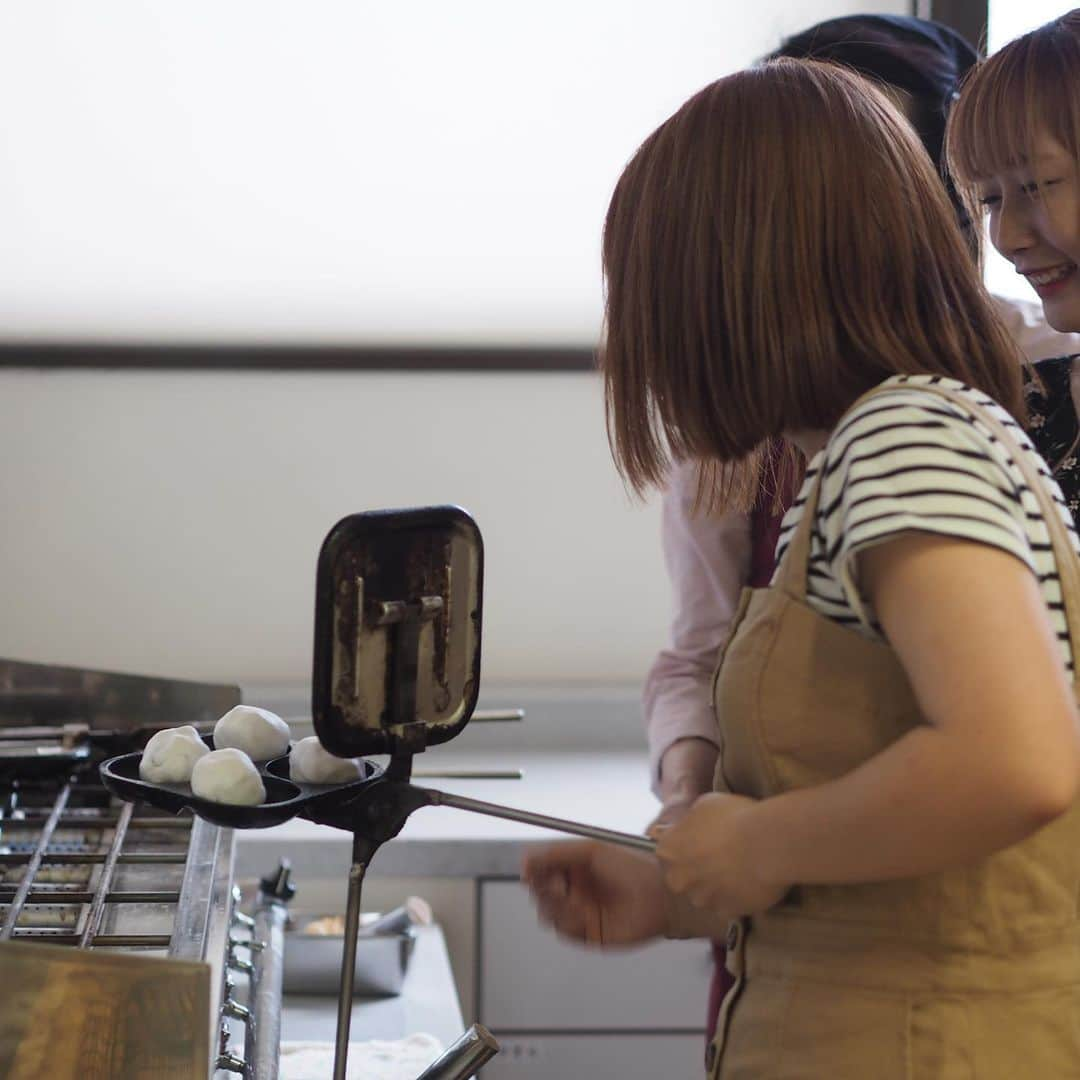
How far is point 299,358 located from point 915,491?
1915 mm

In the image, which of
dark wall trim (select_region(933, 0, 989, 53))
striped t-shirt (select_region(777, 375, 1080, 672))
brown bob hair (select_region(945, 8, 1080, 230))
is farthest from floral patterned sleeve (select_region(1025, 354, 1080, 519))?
dark wall trim (select_region(933, 0, 989, 53))

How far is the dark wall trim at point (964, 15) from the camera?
256cm

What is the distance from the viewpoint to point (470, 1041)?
0.92 meters

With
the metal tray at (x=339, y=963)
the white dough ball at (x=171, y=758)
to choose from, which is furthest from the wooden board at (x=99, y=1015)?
the metal tray at (x=339, y=963)

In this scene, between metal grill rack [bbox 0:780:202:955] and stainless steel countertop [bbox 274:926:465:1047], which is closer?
metal grill rack [bbox 0:780:202:955]

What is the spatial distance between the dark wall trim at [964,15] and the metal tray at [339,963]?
70.7 inches

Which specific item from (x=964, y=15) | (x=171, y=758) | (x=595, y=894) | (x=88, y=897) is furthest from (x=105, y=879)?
(x=964, y=15)

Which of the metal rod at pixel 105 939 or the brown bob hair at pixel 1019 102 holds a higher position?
the brown bob hair at pixel 1019 102

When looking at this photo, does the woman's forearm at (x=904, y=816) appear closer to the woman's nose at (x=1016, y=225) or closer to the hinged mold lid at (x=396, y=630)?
the hinged mold lid at (x=396, y=630)

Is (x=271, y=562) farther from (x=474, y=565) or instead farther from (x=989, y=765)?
(x=989, y=765)

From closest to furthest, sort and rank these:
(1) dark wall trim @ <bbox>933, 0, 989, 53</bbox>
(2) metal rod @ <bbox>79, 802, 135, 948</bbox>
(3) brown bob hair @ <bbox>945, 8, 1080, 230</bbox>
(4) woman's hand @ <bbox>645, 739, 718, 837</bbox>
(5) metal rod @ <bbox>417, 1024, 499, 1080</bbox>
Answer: (5) metal rod @ <bbox>417, 1024, 499, 1080</bbox> < (2) metal rod @ <bbox>79, 802, 135, 948</bbox> < (3) brown bob hair @ <bbox>945, 8, 1080, 230</bbox> < (4) woman's hand @ <bbox>645, 739, 718, 837</bbox> < (1) dark wall trim @ <bbox>933, 0, 989, 53</bbox>

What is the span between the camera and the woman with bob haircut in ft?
2.24

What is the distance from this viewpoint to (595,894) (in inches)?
38.8

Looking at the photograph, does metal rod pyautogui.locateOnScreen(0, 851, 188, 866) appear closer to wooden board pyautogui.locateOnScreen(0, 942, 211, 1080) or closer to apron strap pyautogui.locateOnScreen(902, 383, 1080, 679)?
wooden board pyautogui.locateOnScreen(0, 942, 211, 1080)
